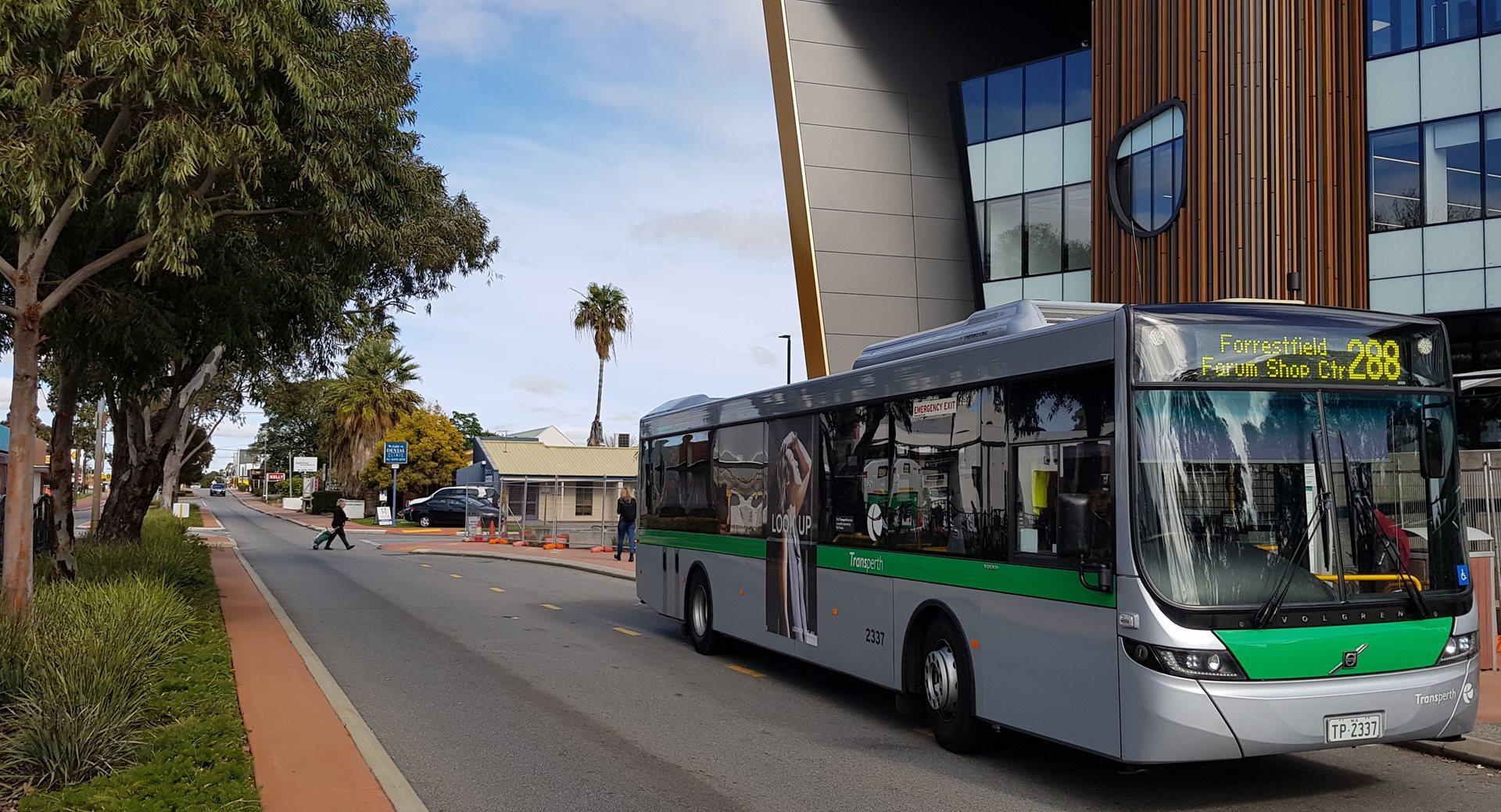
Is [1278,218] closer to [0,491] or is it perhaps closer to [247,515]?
[0,491]

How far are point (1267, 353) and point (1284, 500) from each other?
889mm

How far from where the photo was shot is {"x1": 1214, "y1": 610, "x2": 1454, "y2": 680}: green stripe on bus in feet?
22.9

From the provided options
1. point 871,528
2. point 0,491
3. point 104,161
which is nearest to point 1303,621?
point 871,528

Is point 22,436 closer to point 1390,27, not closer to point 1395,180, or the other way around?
point 1395,180

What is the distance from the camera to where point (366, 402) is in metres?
70.2

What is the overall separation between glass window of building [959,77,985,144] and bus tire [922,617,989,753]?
23.7m

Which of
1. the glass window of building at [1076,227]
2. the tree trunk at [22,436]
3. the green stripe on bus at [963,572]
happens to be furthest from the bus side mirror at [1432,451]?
the glass window of building at [1076,227]

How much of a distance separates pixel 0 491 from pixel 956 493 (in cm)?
5030

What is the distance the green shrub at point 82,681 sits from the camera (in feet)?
Result: 25.1

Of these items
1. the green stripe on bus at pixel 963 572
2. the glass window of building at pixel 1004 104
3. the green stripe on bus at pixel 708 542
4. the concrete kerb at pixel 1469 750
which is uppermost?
the glass window of building at pixel 1004 104

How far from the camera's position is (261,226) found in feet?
50.5

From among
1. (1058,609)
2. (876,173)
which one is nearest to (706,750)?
(1058,609)

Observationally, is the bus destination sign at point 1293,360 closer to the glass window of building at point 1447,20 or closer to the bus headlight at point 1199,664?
the bus headlight at point 1199,664

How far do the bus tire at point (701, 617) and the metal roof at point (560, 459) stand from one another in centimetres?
4511
